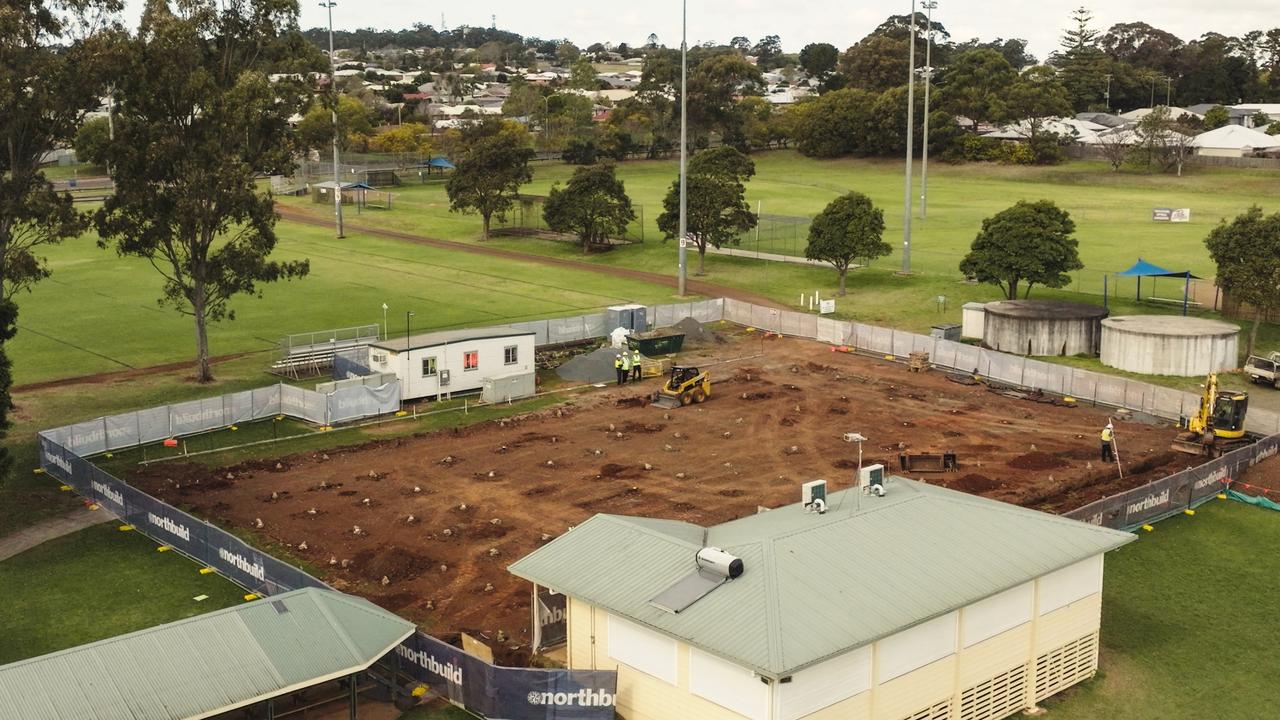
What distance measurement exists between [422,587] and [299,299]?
4579cm

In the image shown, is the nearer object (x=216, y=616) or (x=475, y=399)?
(x=216, y=616)

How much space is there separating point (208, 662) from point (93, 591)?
11207mm

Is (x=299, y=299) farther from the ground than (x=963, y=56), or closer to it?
closer to it

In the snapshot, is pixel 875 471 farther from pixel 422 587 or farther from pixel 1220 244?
pixel 1220 244

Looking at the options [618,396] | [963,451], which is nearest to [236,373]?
[618,396]

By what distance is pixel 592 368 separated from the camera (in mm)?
57125

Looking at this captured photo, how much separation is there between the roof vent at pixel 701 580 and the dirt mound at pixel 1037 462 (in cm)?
2177

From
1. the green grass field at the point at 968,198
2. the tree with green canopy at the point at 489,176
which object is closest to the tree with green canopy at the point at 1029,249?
the green grass field at the point at 968,198

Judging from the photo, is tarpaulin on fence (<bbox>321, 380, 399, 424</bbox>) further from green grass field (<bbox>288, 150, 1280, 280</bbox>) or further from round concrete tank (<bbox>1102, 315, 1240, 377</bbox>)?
green grass field (<bbox>288, 150, 1280, 280</bbox>)

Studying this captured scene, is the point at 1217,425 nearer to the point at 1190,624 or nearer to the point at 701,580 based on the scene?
the point at 1190,624

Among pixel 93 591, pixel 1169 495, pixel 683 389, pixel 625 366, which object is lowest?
pixel 93 591

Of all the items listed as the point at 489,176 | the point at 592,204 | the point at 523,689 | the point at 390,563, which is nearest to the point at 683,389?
the point at 390,563

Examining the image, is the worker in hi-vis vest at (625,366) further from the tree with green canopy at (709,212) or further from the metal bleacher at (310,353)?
the tree with green canopy at (709,212)

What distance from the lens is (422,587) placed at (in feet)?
110
